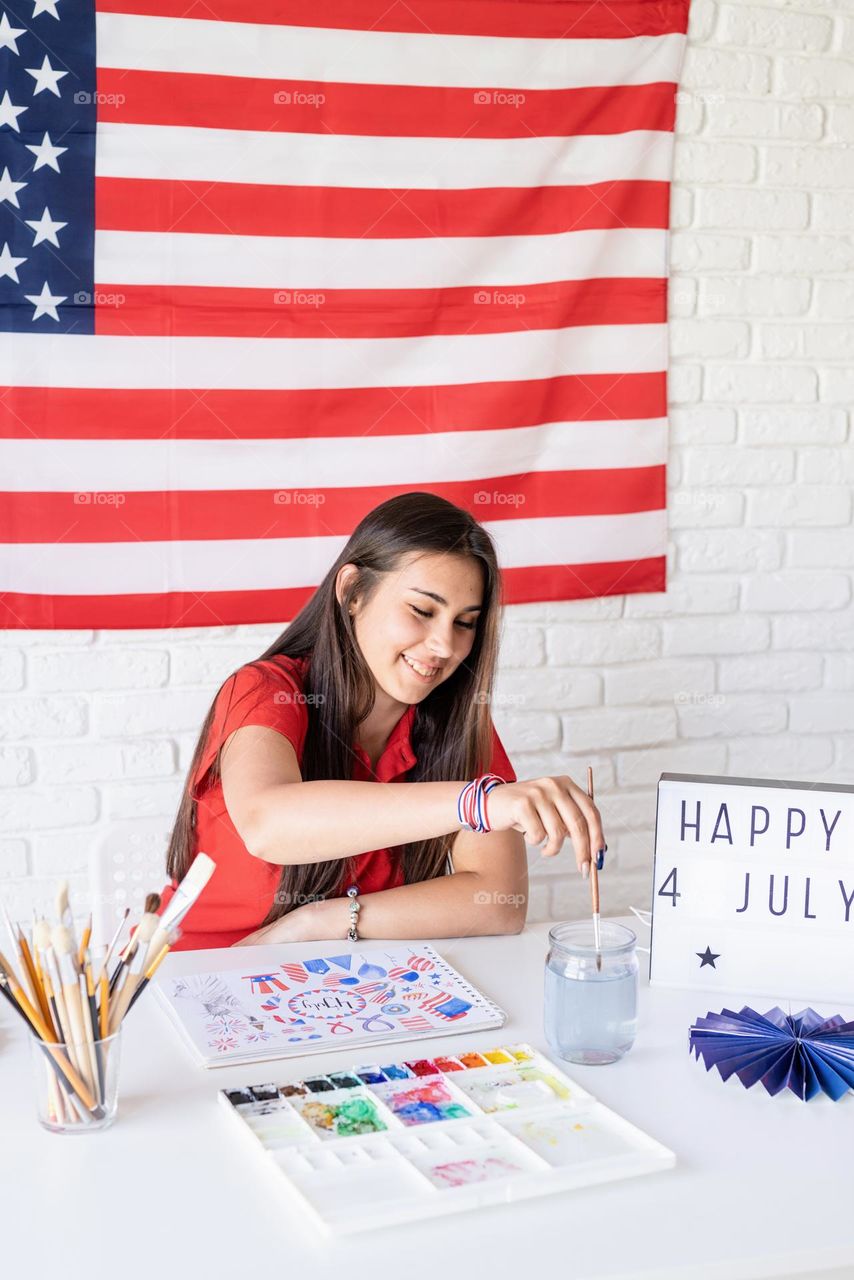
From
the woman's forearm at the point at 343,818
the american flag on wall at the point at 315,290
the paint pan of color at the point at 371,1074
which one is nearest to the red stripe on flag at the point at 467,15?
the american flag on wall at the point at 315,290

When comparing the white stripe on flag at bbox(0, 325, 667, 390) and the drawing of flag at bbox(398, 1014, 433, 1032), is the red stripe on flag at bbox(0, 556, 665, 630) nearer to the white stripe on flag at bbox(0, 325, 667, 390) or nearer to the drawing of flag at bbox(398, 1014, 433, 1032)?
the white stripe on flag at bbox(0, 325, 667, 390)

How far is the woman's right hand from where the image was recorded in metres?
1.29

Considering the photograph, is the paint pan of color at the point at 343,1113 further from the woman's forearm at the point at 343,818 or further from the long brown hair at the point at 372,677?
the long brown hair at the point at 372,677

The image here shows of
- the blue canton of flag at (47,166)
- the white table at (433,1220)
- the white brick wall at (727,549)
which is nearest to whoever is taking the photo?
the white table at (433,1220)

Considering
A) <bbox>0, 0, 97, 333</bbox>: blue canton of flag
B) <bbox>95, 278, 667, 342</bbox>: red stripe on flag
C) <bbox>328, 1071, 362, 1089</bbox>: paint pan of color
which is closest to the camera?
<bbox>328, 1071, 362, 1089</bbox>: paint pan of color

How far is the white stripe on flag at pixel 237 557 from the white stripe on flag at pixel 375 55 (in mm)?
719

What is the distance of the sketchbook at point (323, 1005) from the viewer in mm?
1183

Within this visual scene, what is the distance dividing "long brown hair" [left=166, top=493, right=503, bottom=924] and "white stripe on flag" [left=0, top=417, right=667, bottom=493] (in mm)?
471

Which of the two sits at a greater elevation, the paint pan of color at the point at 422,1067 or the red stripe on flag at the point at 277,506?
the red stripe on flag at the point at 277,506

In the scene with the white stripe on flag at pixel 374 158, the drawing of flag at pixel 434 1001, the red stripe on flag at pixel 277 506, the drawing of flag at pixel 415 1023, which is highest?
the white stripe on flag at pixel 374 158

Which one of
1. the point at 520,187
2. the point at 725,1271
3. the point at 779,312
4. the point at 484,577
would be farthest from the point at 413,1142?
the point at 779,312

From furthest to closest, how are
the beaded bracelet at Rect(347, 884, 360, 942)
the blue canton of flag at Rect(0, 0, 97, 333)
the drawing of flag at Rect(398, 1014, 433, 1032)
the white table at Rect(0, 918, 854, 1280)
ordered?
the blue canton of flag at Rect(0, 0, 97, 333), the beaded bracelet at Rect(347, 884, 360, 942), the drawing of flag at Rect(398, 1014, 433, 1032), the white table at Rect(0, 918, 854, 1280)

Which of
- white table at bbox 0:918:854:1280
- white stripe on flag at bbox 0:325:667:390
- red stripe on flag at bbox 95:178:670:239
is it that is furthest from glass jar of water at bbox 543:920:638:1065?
red stripe on flag at bbox 95:178:670:239

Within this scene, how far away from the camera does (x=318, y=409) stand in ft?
7.24
